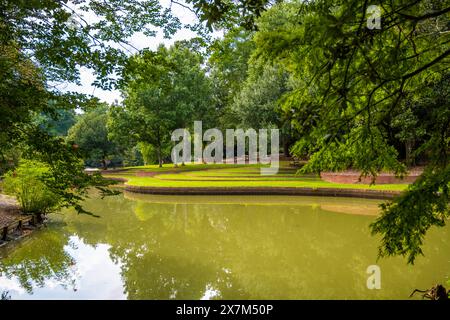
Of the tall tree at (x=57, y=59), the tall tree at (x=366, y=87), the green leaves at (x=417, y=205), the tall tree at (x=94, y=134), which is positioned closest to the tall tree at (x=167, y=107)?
the tall tree at (x=94, y=134)

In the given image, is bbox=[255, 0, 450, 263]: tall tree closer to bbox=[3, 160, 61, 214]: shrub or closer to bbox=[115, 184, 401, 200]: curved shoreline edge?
bbox=[3, 160, 61, 214]: shrub

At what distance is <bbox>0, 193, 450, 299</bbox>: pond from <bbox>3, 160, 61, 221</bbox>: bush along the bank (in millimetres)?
859

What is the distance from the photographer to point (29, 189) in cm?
1467

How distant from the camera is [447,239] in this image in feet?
35.9

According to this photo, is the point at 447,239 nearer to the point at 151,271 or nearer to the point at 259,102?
the point at 151,271

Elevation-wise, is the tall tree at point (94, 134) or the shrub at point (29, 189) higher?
the tall tree at point (94, 134)

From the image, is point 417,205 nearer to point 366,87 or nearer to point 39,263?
point 366,87

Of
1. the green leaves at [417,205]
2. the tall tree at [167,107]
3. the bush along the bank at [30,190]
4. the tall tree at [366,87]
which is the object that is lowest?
the bush along the bank at [30,190]

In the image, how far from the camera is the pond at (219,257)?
7676mm

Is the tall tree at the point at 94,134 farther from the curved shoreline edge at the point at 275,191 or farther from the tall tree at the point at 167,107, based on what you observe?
A: the curved shoreline edge at the point at 275,191

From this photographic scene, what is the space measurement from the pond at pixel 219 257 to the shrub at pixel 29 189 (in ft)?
2.92

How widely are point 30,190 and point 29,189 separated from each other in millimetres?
56

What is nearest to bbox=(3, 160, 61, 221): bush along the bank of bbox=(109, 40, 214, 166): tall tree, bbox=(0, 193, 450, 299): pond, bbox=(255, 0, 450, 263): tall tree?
bbox=(0, 193, 450, 299): pond

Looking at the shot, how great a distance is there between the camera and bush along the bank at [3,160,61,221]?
14008 millimetres
